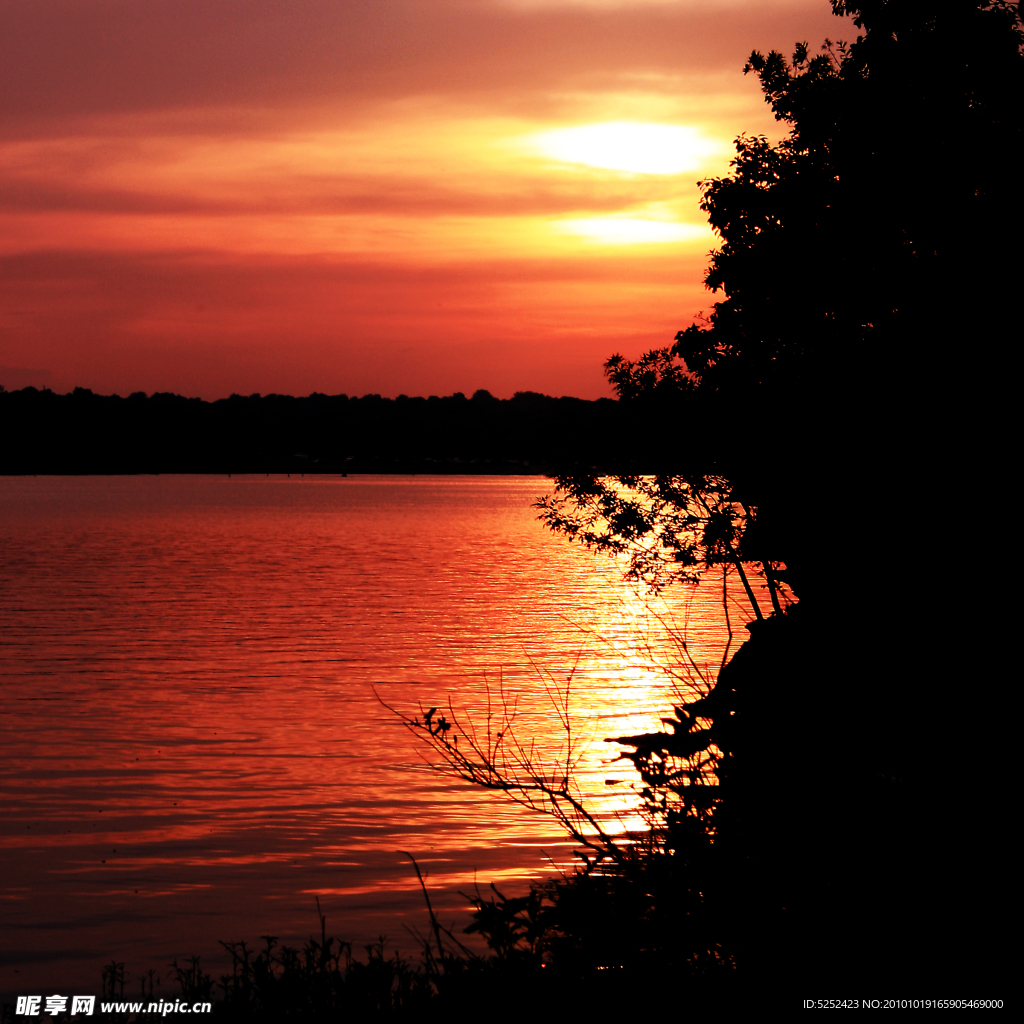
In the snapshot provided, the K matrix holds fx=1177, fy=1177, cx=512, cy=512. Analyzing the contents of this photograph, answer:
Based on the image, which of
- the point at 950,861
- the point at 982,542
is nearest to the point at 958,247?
Answer: the point at 982,542

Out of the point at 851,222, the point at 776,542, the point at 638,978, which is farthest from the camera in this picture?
the point at 776,542

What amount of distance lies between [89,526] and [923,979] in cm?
13639

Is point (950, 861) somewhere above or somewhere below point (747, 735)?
below

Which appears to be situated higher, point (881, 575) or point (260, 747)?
point (881, 575)

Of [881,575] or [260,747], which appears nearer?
[881,575]

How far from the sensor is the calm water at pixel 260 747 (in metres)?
16.6

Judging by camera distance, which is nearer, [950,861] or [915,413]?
[950,861]

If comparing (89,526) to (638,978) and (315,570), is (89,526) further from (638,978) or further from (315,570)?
(638,978)

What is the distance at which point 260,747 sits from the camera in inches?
1084

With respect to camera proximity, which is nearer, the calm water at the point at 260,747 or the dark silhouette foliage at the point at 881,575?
the dark silhouette foliage at the point at 881,575

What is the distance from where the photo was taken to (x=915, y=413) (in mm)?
10531

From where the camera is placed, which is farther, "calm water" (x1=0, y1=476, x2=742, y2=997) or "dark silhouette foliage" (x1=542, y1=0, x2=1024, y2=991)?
"calm water" (x1=0, y1=476, x2=742, y2=997)

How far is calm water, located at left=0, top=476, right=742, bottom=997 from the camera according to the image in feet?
54.3

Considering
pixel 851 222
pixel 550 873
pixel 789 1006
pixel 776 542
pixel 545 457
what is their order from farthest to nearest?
pixel 545 457 < pixel 550 873 < pixel 776 542 < pixel 851 222 < pixel 789 1006
